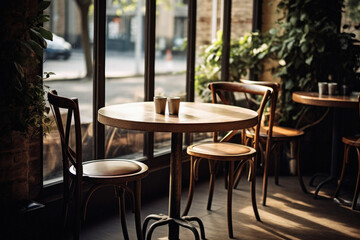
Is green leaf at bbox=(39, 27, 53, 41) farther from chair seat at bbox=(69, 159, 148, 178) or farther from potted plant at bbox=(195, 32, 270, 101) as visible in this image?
potted plant at bbox=(195, 32, 270, 101)

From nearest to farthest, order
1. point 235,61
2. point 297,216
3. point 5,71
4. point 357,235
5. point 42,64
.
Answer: point 5,71 → point 42,64 → point 357,235 → point 297,216 → point 235,61

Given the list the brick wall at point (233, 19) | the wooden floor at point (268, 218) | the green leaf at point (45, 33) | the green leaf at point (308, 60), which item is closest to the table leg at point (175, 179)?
the wooden floor at point (268, 218)

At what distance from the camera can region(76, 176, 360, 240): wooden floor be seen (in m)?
3.57

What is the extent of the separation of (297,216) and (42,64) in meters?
2.22

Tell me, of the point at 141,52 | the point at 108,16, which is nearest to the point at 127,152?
the point at 141,52

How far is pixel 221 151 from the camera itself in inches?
143

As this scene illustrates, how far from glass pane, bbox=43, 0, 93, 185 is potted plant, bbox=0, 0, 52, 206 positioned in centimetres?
36

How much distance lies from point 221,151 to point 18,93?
4.94ft

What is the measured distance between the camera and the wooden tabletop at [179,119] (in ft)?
9.23

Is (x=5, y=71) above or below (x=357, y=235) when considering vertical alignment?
above

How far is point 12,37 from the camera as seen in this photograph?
9.00ft

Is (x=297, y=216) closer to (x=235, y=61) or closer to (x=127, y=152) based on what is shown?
A: (x=127, y=152)

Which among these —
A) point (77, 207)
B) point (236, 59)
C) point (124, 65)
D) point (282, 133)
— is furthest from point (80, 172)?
point (236, 59)

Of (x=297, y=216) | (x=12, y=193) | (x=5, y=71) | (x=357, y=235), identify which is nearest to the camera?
(x=5, y=71)
